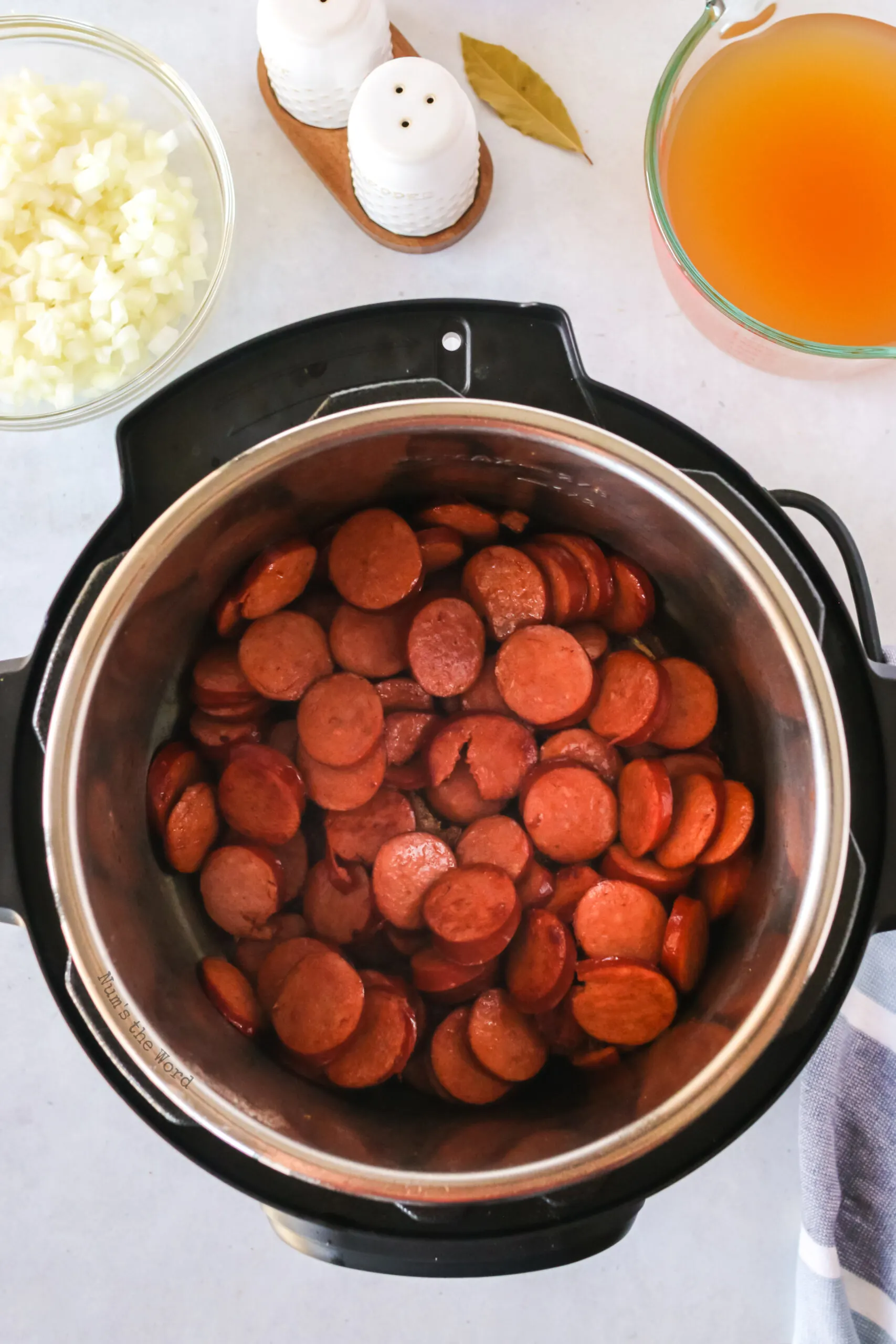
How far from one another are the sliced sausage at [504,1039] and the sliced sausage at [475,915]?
44 millimetres

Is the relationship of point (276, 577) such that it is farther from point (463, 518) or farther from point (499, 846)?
point (499, 846)

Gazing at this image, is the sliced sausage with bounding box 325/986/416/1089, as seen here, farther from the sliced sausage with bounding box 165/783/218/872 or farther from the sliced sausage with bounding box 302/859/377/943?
the sliced sausage with bounding box 165/783/218/872

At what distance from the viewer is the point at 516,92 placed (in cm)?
105

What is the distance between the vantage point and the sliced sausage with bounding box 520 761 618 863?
910 mm

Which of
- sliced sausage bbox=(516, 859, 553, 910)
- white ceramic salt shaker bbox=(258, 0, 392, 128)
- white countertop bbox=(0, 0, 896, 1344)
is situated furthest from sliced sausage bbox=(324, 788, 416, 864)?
white ceramic salt shaker bbox=(258, 0, 392, 128)

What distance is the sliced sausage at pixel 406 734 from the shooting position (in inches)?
37.3

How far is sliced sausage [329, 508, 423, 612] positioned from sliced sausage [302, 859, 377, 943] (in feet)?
0.88

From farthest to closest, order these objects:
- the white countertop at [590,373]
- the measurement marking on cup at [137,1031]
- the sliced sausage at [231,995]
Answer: the white countertop at [590,373], the sliced sausage at [231,995], the measurement marking on cup at [137,1031]

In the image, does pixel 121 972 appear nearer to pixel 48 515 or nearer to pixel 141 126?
pixel 48 515

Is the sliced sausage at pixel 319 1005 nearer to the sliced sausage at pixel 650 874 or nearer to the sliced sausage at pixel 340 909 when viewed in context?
A: the sliced sausage at pixel 340 909

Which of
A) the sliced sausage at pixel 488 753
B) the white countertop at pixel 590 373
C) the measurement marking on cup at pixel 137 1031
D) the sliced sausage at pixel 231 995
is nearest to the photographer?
the measurement marking on cup at pixel 137 1031

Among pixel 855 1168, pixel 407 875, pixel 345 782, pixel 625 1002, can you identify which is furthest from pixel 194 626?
pixel 855 1168

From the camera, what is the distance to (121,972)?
707 millimetres

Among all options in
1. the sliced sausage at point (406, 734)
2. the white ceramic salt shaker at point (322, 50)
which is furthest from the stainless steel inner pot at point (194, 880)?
the white ceramic salt shaker at point (322, 50)
